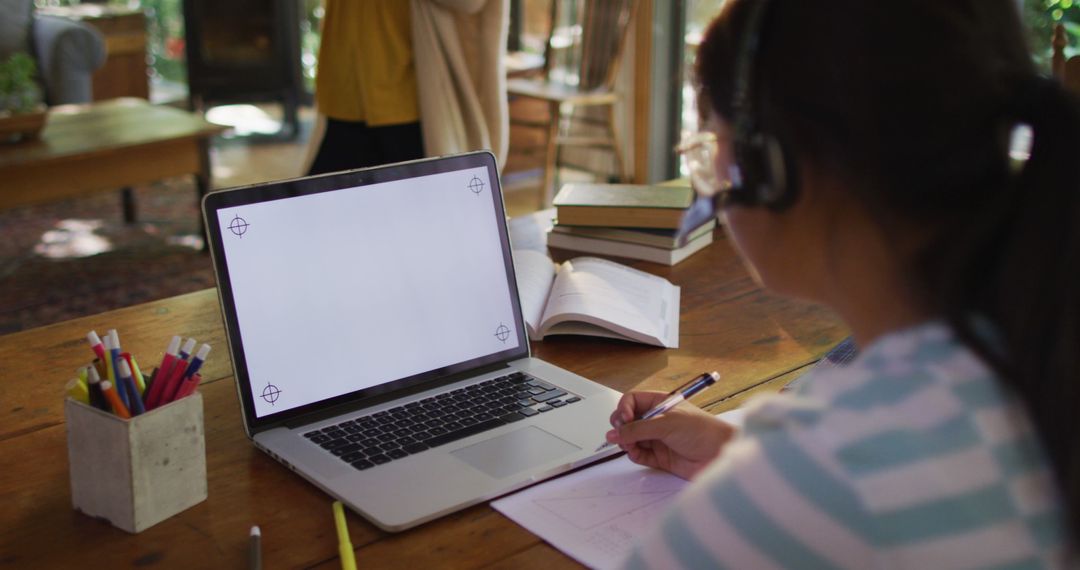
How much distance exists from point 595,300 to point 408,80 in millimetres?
1296

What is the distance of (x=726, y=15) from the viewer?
64 cm

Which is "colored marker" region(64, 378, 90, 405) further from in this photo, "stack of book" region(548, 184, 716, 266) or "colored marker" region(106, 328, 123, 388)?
"stack of book" region(548, 184, 716, 266)

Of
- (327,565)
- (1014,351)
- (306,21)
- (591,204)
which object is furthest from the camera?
(306,21)

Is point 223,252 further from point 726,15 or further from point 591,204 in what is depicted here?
point 591,204

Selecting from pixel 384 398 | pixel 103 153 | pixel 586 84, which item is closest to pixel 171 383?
pixel 384 398

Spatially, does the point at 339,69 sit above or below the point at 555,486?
above

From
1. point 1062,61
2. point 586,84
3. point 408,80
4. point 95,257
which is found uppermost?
point 1062,61

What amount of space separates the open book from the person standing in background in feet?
3.21

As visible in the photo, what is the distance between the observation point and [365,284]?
1.15 m

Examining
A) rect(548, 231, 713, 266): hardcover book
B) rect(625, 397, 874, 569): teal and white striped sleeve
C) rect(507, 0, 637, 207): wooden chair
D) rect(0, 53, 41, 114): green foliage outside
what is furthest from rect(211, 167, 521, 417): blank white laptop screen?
rect(507, 0, 637, 207): wooden chair

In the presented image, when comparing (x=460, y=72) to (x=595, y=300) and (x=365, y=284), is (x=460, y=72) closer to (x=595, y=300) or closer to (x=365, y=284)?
(x=595, y=300)

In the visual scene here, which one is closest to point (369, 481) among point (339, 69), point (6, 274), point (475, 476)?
point (475, 476)

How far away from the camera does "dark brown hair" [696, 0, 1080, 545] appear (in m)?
0.54

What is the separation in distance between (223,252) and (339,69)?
59.8 inches
